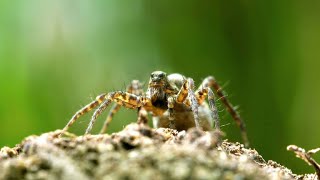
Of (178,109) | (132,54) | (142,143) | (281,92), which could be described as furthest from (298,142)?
(142,143)

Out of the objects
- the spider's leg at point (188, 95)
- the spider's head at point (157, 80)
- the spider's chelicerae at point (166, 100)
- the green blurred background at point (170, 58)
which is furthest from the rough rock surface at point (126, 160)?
the green blurred background at point (170, 58)

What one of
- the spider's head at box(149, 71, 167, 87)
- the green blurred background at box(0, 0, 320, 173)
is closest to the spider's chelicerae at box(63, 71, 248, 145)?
the spider's head at box(149, 71, 167, 87)

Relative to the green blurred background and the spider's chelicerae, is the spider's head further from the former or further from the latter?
the green blurred background

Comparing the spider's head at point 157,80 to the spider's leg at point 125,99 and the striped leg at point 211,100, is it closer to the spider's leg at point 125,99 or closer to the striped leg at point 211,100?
the spider's leg at point 125,99

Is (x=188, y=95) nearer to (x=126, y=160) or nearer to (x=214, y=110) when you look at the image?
(x=214, y=110)

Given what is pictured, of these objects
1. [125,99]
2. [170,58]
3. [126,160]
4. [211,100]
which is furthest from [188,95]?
[170,58]
